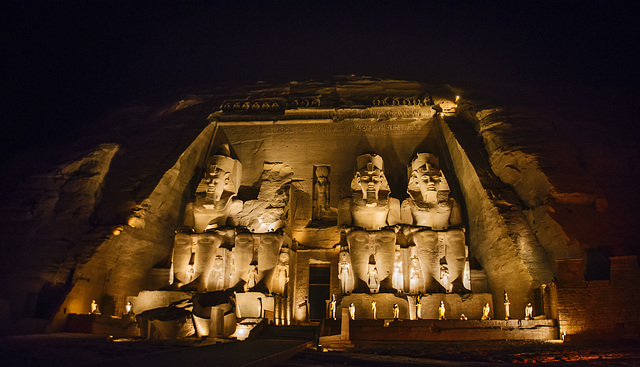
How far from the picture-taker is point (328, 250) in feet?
62.0

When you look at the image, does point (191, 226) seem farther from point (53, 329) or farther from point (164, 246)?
point (53, 329)

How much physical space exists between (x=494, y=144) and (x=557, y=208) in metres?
4.04

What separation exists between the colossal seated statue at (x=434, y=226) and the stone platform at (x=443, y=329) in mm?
2853

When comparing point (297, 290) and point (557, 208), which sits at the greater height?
point (557, 208)

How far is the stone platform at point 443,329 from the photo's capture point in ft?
43.8

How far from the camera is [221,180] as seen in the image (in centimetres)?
1942

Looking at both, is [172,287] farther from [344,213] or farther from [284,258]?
[344,213]

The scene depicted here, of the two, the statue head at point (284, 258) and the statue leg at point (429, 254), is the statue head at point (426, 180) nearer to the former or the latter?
the statue leg at point (429, 254)

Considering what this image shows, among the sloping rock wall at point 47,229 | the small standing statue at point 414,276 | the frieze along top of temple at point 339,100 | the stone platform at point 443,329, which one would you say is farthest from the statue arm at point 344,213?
the sloping rock wall at point 47,229

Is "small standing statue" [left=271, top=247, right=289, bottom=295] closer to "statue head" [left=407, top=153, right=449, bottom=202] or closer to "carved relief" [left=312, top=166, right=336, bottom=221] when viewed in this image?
"carved relief" [left=312, top=166, right=336, bottom=221]

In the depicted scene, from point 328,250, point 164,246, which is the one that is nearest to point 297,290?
point 328,250

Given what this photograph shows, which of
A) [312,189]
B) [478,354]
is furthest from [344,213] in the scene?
[478,354]

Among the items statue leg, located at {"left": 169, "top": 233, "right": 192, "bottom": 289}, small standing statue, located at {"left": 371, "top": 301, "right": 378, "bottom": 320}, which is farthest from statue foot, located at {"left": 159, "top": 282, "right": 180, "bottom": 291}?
small standing statue, located at {"left": 371, "top": 301, "right": 378, "bottom": 320}

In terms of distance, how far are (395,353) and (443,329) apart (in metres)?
3.18
